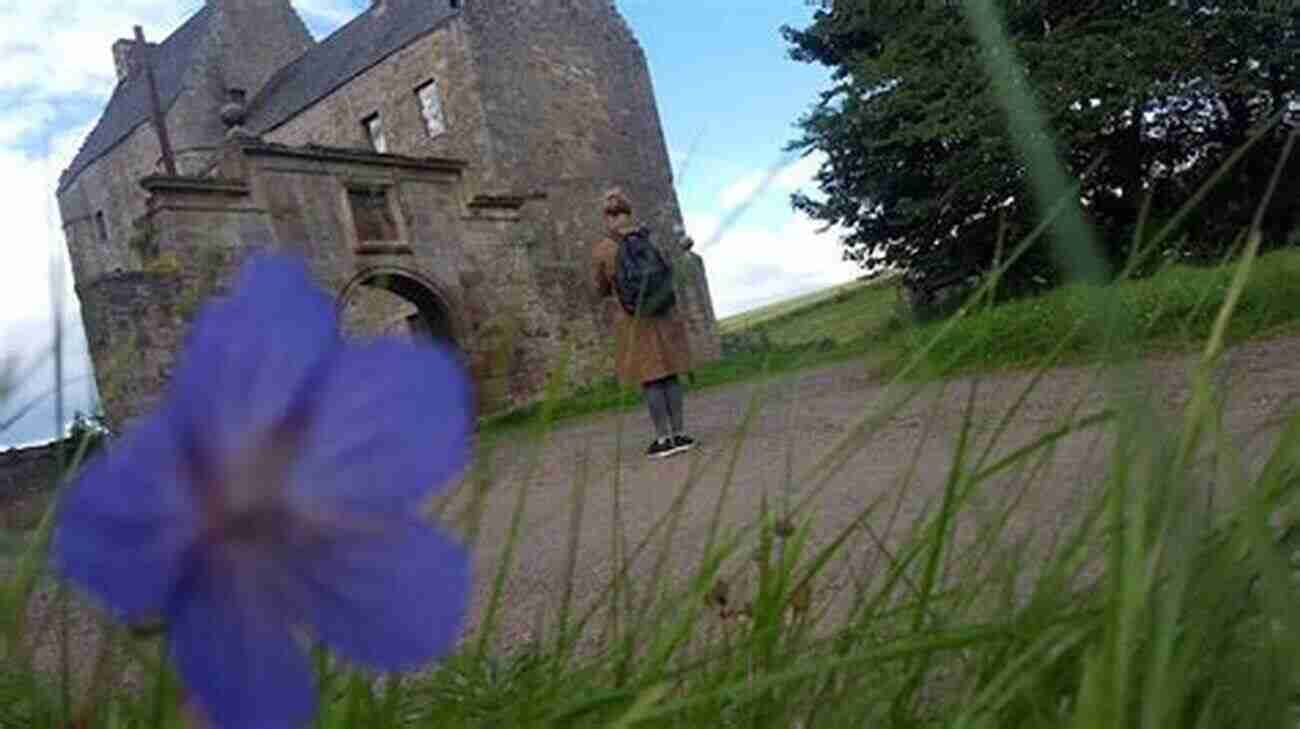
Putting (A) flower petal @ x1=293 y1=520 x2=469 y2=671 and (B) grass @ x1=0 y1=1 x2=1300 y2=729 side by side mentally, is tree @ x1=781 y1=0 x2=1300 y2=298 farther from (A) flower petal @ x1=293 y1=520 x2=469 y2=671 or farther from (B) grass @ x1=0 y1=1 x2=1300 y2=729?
(A) flower petal @ x1=293 y1=520 x2=469 y2=671

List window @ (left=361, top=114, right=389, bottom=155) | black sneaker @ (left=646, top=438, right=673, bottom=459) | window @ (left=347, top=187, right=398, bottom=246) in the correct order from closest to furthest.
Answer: black sneaker @ (left=646, top=438, right=673, bottom=459)
window @ (left=347, top=187, right=398, bottom=246)
window @ (left=361, top=114, right=389, bottom=155)

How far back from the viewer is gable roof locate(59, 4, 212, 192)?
1161 inches

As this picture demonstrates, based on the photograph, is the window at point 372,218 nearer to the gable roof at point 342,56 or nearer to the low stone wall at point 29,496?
the gable roof at point 342,56

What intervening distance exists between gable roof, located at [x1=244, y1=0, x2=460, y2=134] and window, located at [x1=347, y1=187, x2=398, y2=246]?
7.33m

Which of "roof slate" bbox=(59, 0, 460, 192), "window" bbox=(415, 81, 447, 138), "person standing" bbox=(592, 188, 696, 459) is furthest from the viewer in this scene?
"roof slate" bbox=(59, 0, 460, 192)

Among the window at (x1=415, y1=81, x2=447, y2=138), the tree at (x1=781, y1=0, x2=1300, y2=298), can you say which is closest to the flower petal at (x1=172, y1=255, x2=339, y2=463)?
the tree at (x1=781, y1=0, x2=1300, y2=298)

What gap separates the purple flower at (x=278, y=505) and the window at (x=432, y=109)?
23.6 m

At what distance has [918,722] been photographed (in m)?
0.68

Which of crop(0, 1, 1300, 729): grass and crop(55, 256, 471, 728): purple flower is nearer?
crop(55, 256, 471, 728): purple flower

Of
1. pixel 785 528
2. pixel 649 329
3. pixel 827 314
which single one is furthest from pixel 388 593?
pixel 649 329

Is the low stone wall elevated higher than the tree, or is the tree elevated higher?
the tree

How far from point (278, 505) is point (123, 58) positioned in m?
37.5

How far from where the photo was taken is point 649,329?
5852mm

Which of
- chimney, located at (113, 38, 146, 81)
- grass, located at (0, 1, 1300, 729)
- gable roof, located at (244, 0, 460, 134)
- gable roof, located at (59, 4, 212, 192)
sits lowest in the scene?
grass, located at (0, 1, 1300, 729)
